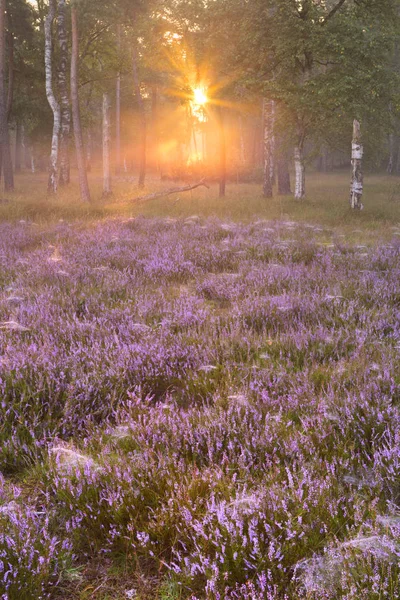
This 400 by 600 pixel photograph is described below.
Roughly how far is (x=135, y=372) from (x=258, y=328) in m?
1.66

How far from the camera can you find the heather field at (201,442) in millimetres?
1721

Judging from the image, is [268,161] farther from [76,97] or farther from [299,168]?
[76,97]

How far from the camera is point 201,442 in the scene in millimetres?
2508

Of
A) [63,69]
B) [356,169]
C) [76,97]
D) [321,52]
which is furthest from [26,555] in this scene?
[63,69]

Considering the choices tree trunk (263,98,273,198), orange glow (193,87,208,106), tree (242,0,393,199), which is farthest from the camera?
tree trunk (263,98,273,198)

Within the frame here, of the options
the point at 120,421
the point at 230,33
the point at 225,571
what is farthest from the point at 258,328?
the point at 230,33

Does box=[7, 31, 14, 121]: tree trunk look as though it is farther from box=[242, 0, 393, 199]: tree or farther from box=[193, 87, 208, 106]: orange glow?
box=[242, 0, 393, 199]: tree

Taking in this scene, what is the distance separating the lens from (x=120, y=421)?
113 inches

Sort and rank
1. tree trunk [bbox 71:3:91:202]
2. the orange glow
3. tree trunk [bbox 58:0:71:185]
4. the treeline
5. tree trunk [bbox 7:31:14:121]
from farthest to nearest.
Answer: tree trunk [bbox 7:31:14:121] < the orange glow < tree trunk [bbox 58:0:71:185] < tree trunk [bbox 71:3:91:202] < the treeline

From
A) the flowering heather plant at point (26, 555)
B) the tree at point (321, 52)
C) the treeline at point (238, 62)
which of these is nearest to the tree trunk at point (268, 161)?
the treeline at point (238, 62)

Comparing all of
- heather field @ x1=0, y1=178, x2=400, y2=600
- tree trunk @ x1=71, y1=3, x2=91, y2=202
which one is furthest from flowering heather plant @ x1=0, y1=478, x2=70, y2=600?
tree trunk @ x1=71, y1=3, x2=91, y2=202

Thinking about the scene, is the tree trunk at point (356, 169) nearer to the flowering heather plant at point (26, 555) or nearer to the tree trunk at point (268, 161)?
the tree trunk at point (268, 161)

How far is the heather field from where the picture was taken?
1.72m

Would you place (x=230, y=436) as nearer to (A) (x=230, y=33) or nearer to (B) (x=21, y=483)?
(B) (x=21, y=483)
